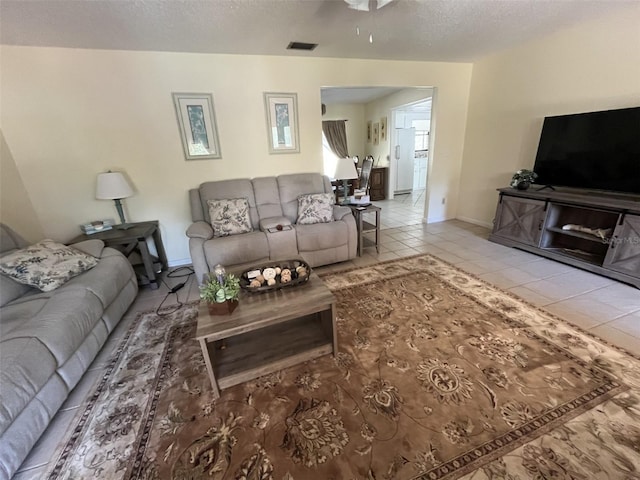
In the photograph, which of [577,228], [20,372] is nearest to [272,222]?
[20,372]

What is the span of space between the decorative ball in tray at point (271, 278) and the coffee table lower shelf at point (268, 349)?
13.2 inches

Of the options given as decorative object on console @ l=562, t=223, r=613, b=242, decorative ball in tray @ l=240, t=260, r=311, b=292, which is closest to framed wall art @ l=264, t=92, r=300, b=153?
decorative ball in tray @ l=240, t=260, r=311, b=292

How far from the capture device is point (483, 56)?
12.2 feet

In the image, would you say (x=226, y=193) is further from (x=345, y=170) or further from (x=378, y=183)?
(x=378, y=183)

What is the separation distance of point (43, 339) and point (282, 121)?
9.91ft

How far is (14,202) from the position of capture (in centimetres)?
249

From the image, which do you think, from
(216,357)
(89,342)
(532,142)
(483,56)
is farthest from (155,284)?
(483,56)

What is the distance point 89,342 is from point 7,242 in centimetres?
106

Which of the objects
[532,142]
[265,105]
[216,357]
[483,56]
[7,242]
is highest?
[483,56]

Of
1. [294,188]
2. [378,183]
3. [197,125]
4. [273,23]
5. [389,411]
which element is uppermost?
[273,23]

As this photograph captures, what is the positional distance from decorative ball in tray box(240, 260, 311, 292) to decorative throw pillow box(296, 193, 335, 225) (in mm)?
1320

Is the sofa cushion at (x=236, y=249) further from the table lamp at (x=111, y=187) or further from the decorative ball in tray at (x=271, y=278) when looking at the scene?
the table lamp at (x=111, y=187)

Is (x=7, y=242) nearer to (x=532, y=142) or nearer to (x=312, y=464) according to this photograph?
(x=312, y=464)

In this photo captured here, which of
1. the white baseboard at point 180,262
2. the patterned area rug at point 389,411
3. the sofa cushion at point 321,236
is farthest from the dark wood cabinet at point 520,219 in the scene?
the white baseboard at point 180,262
